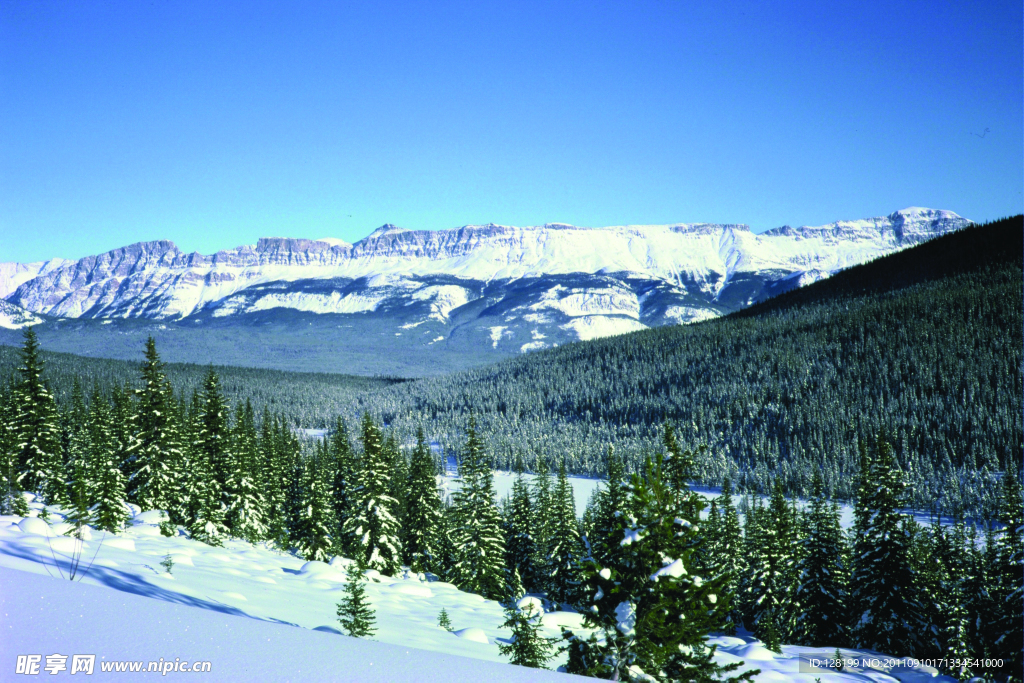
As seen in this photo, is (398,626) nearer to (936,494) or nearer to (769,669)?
(769,669)

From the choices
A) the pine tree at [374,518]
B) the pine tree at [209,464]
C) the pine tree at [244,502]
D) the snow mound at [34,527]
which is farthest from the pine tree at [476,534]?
the snow mound at [34,527]

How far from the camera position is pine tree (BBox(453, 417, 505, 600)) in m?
35.0

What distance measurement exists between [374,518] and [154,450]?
1095 cm

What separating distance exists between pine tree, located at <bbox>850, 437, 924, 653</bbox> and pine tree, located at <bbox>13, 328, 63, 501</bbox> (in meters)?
36.2

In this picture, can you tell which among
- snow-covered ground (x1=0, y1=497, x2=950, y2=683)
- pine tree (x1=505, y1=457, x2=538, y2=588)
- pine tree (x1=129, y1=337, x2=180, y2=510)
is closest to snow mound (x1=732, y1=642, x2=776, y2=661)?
snow-covered ground (x1=0, y1=497, x2=950, y2=683)

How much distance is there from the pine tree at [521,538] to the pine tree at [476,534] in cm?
651

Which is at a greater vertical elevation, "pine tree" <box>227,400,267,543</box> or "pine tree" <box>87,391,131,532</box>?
"pine tree" <box>87,391,131,532</box>

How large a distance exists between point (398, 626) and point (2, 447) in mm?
23984

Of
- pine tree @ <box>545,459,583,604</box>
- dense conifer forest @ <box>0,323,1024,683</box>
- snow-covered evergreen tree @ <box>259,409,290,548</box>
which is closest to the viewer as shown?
dense conifer forest @ <box>0,323,1024,683</box>

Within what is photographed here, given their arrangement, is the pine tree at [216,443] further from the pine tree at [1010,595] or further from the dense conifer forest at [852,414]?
the dense conifer forest at [852,414]

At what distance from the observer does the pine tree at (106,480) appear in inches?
727

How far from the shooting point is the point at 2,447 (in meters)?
27.0

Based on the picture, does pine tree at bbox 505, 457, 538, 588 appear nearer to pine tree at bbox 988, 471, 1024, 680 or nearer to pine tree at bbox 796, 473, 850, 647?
pine tree at bbox 796, 473, 850, 647

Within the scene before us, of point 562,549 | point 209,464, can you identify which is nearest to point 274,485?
point 209,464
